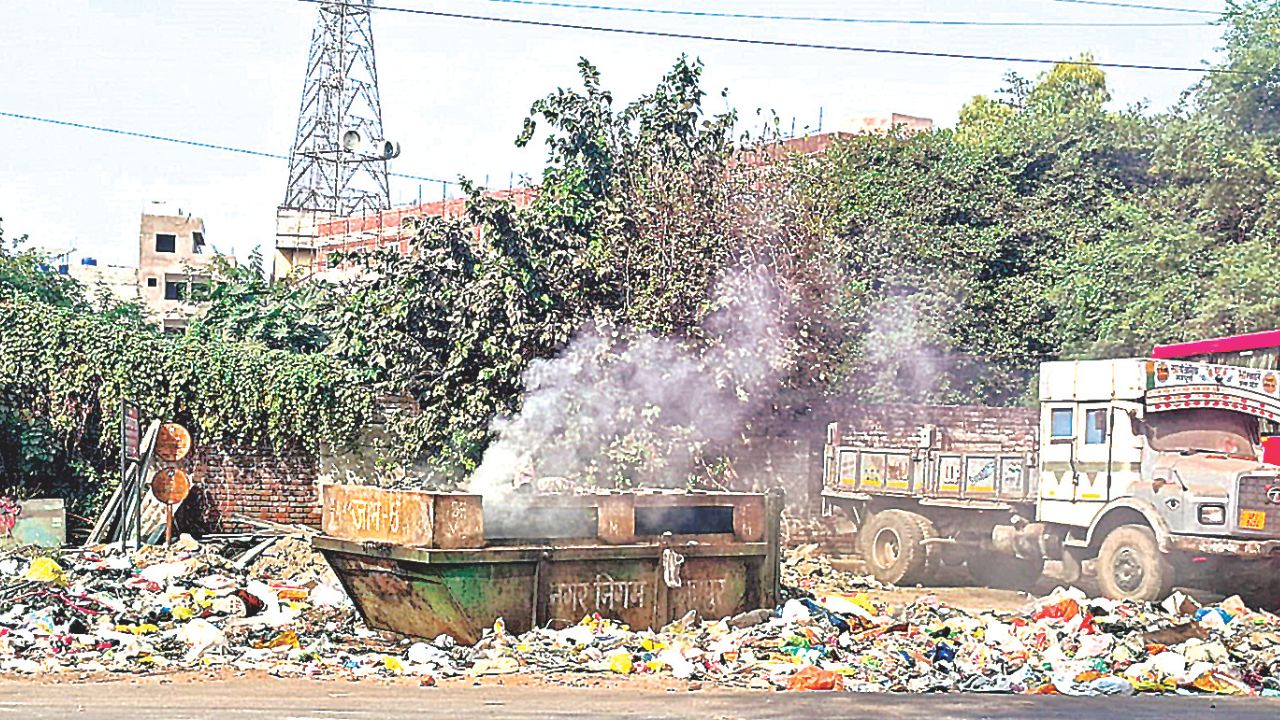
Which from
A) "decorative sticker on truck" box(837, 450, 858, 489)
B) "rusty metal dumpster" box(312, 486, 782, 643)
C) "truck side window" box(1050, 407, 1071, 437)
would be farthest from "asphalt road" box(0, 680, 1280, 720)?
"decorative sticker on truck" box(837, 450, 858, 489)

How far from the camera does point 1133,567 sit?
1405cm

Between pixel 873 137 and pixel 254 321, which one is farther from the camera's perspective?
pixel 873 137

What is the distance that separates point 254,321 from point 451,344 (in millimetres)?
6287

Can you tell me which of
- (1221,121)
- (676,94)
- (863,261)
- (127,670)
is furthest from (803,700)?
(1221,121)

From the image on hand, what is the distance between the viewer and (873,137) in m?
30.8

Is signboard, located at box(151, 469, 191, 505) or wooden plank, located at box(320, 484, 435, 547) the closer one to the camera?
wooden plank, located at box(320, 484, 435, 547)

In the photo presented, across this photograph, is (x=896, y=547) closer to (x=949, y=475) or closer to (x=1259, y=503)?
(x=949, y=475)

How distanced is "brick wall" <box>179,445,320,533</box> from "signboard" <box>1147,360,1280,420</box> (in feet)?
36.4

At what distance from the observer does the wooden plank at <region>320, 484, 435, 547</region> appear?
10312 mm

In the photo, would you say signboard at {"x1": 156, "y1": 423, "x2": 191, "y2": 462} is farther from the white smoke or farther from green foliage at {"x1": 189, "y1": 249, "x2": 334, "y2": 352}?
green foliage at {"x1": 189, "y1": 249, "x2": 334, "y2": 352}

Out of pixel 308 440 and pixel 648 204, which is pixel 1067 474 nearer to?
pixel 648 204

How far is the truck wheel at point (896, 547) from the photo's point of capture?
17000 millimetres

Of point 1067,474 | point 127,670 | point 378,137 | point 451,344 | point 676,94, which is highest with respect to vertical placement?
point 378,137

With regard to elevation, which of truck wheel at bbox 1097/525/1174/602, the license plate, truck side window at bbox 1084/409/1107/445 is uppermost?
truck side window at bbox 1084/409/1107/445
